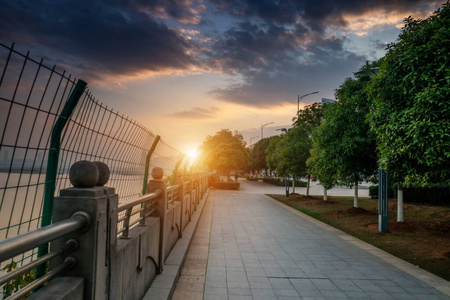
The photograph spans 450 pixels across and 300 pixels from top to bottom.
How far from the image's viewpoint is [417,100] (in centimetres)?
620

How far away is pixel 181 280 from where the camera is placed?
521cm

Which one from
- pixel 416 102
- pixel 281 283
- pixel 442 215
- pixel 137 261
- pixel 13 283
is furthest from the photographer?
pixel 442 215

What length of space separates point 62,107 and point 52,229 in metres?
1.06

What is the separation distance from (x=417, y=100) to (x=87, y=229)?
667 cm

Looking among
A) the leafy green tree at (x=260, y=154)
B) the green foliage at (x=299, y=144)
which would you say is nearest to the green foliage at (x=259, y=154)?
the leafy green tree at (x=260, y=154)

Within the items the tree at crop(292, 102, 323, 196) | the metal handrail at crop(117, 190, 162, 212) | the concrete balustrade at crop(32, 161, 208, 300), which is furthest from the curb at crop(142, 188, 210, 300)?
the tree at crop(292, 102, 323, 196)

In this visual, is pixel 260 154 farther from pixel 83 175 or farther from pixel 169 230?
pixel 83 175

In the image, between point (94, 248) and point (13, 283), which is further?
point (13, 283)

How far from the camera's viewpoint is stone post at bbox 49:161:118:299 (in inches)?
77.4

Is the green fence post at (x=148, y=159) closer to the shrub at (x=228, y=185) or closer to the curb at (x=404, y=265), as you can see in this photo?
the curb at (x=404, y=265)

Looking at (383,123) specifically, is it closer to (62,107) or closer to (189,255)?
(189,255)

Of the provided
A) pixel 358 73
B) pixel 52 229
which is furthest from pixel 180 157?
pixel 358 73

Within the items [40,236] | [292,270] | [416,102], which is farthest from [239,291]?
[416,102]

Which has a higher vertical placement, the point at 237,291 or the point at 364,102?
the point at 364,102
